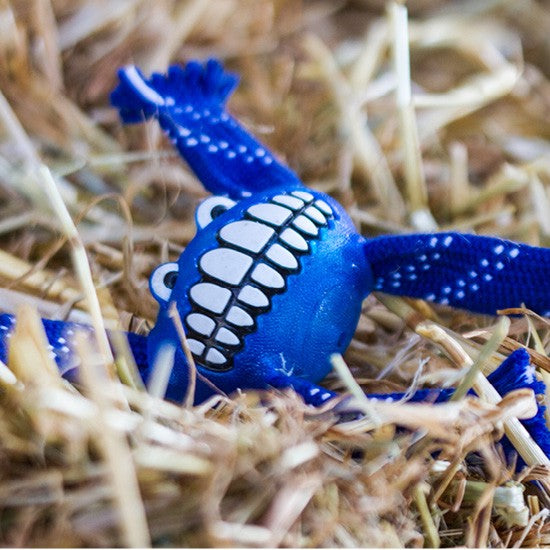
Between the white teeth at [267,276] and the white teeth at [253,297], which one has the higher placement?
the white teeth at [267,276]

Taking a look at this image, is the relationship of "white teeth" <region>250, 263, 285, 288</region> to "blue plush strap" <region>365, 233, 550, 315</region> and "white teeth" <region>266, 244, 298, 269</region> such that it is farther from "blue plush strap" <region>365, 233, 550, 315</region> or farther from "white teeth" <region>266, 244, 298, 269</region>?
"blue plush strap" <region>365, 233, 550, 315</region>

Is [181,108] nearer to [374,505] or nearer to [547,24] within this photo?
[374,505]

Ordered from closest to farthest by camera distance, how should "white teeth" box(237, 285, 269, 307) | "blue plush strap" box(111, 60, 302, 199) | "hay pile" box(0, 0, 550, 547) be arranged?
"hay pile" box(0, 0, 550, 547)
"white teeth" box(237, 285, 269, 307)
"blue plush strap" box(111, 60, 302, 199)

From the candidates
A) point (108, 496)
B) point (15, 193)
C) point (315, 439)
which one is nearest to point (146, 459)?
point (108, 496)

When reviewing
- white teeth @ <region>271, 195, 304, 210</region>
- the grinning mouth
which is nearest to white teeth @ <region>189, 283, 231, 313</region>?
the grinning mouth

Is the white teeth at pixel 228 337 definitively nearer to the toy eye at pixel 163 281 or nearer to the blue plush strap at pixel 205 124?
the toy eye at pixel 163 281

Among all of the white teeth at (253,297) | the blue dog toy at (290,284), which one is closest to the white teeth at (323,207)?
the blue dog toy at (290,284)

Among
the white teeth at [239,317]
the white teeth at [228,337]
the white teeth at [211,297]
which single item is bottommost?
the white teeth at [228,337]
